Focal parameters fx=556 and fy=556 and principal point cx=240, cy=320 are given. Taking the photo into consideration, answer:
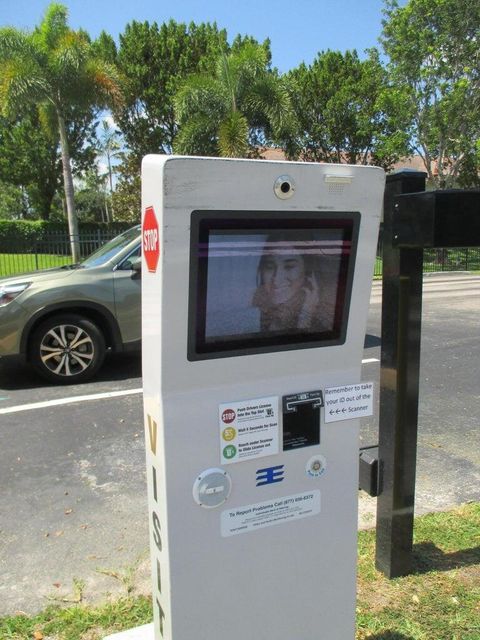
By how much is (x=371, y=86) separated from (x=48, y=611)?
1160 inches

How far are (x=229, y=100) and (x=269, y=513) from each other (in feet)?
64.2

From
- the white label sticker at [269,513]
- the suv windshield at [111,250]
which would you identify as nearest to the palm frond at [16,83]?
the suv windshield at [111,250]

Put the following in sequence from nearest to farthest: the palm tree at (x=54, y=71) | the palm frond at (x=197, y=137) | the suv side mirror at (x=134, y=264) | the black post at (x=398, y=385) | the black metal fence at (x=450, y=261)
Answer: the black post at (x=398, y=385) → the suv side mirror at (x=134, y=264) → the palm tree at (x=54, y=71) → the palm frond at (x=197, y=137) → the black metal fence at (x=450, y=261)

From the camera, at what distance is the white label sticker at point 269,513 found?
1.80 meters

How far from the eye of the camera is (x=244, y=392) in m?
1.78

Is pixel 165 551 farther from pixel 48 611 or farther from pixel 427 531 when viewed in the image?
pixel 427 531

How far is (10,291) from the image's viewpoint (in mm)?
5863

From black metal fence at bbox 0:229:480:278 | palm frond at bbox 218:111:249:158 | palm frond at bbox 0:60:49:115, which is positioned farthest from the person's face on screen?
palm frond at bbox 0:60:49:115

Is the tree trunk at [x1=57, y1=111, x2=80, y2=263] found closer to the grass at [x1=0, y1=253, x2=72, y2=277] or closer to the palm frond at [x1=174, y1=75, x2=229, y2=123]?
the grass at [x1=0, y1=253, x2=72, y2=277]

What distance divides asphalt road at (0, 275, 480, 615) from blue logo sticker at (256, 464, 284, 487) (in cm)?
126

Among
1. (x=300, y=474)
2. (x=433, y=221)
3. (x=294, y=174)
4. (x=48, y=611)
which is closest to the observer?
(x=294, y=174)

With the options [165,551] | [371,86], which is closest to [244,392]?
[165,551]

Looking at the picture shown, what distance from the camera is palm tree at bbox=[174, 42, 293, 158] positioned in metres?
19.4

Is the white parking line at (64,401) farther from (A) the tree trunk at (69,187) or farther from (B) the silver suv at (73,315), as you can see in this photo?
(A) the tree trunk at (69,187)
